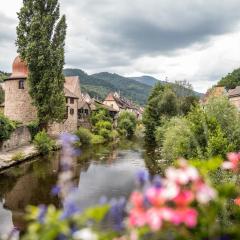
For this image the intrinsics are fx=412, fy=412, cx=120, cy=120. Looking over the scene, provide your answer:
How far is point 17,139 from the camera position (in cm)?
4088

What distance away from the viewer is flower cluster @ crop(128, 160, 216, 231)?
2201 millimetres

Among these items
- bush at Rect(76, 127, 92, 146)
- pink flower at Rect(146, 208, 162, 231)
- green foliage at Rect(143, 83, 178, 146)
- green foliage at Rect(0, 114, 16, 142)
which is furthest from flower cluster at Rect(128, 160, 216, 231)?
green foliage at Rect(143, 83, 178, 146)

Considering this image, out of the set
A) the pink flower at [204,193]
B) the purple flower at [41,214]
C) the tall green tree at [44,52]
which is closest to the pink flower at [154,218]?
the pink flower at [204,193]

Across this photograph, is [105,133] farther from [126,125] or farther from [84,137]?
[126,125]

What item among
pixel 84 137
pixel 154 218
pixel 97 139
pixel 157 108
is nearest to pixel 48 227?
pixel 154 218

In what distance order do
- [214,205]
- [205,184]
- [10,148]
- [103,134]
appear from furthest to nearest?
[103,134], [10,148], [214,205], [205,184]

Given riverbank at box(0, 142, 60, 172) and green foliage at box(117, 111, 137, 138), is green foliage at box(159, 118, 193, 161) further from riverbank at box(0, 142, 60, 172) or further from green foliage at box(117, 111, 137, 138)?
green foliage at box(117, 111, 137, 138)

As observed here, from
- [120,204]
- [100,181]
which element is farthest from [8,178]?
[120,204]

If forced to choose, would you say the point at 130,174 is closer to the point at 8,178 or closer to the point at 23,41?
the point at 8,178

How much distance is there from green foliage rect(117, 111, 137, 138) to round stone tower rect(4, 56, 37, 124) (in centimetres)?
2796

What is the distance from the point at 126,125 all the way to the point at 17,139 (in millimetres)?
40106

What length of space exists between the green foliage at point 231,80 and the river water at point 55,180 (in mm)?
67152

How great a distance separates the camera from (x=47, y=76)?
43.1m

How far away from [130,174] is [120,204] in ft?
89.9
